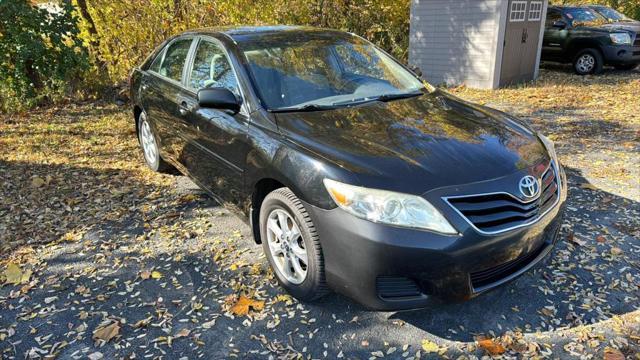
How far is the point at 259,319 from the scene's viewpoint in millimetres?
2990

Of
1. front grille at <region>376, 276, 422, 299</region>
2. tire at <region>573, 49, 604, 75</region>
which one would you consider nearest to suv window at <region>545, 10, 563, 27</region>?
tire at <region>573, 49, 604, 75</region>

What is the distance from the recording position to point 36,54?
26.9 feet

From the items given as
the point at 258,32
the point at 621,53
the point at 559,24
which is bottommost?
the point at 621,53

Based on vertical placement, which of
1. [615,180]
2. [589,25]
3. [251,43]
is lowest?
[615,180]

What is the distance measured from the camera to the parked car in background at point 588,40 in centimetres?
1098

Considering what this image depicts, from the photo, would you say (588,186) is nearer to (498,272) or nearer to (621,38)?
(498,272)

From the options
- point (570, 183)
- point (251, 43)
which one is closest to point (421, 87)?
point (251, 43)

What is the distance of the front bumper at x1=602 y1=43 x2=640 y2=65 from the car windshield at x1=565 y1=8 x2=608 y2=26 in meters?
0.83

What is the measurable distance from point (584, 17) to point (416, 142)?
11188 mm

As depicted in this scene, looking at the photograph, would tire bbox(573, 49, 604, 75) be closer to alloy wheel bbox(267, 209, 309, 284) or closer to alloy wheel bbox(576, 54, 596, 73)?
alloy wheel bbox(576, 54, 596, 73)

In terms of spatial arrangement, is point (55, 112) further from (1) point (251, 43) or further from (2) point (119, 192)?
(1) point (251, 43)

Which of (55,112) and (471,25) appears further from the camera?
(471,25)

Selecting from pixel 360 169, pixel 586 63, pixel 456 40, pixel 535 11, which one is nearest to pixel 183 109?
pixel 360 169

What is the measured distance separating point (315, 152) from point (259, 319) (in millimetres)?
1100
